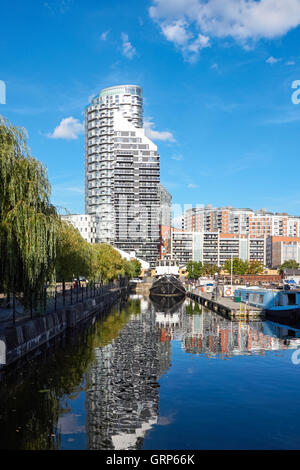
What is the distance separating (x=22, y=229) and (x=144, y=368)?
1124cm

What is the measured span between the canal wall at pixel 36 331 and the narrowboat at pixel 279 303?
23.8 m

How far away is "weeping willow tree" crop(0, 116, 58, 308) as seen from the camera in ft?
72.6

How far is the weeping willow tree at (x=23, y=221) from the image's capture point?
22.1 m

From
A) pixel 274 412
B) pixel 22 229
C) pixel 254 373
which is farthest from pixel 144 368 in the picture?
pixel 22 229

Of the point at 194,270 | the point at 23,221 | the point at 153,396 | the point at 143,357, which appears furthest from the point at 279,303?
the point at 194,270

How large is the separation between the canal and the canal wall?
1.01 metres

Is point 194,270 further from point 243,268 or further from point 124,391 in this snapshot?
point 124,391

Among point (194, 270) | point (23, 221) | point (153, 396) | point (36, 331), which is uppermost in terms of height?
point (23, 221)

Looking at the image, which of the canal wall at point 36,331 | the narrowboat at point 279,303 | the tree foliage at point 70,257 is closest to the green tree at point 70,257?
the tree foliage at point 70,257

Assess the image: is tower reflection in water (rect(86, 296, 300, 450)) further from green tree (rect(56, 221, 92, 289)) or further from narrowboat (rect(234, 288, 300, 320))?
green tree (rect(56, 221, 92, 289))

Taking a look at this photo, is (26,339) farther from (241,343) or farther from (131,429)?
(241,343)

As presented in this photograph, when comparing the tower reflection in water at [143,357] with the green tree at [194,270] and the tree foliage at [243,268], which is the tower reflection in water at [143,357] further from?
the green tree at [194,270]

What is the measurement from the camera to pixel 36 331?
3036cm

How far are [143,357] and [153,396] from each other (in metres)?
9.17
